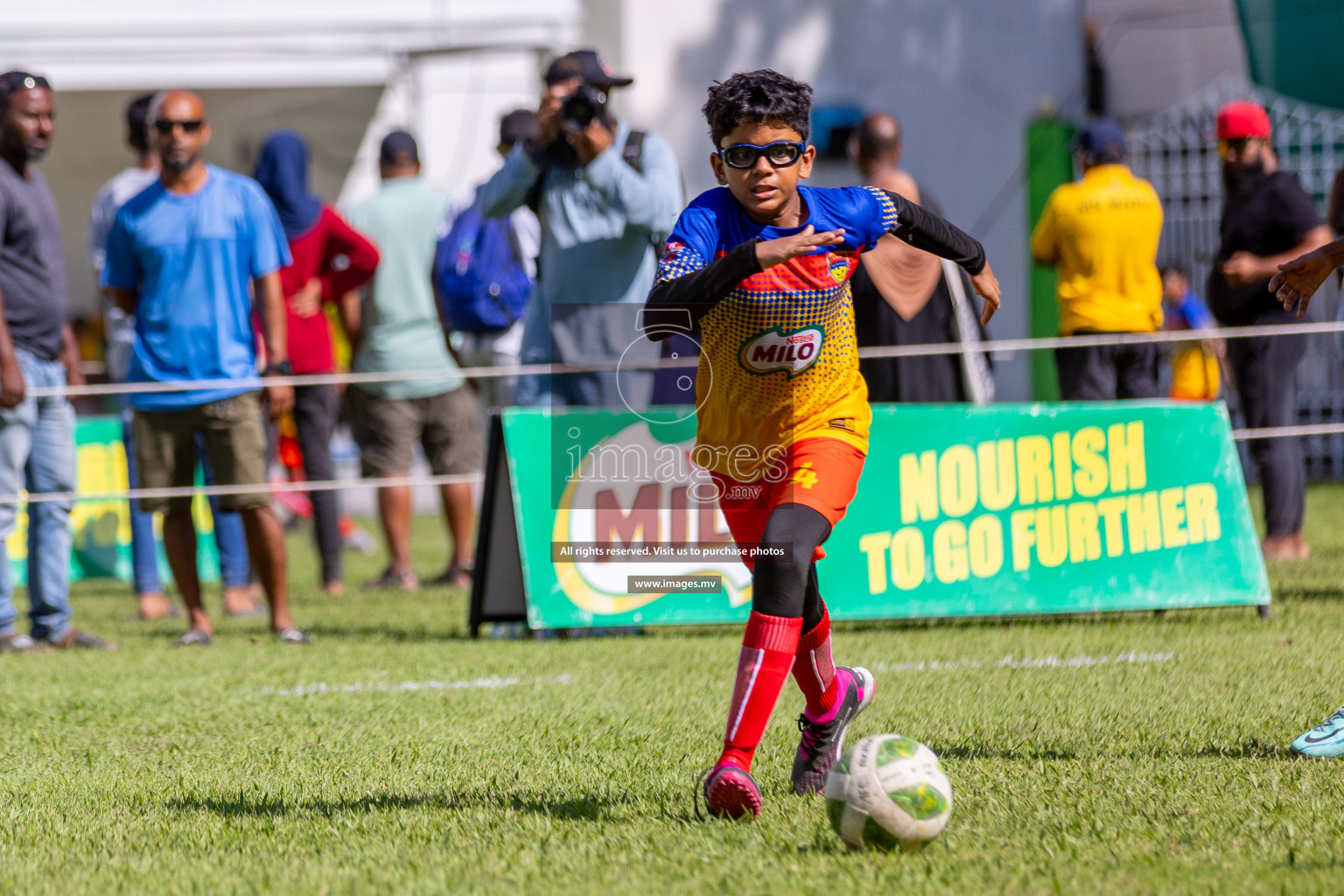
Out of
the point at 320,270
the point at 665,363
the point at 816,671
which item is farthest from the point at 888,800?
the point at 320,270

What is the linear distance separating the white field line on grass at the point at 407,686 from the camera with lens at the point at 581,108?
→ 2354 millimetres

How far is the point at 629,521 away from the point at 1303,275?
3.25m

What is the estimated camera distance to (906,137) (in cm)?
1723

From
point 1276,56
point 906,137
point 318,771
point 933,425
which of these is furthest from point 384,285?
point 906,137

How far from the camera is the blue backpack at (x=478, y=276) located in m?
9.08

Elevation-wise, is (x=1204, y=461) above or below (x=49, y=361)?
below

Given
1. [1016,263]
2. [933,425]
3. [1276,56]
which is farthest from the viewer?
[1016,263]

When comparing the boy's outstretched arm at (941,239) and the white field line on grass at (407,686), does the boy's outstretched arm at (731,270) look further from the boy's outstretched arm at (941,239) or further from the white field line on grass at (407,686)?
the white field line on grass at (407,686)

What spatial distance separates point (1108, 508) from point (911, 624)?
99 cm

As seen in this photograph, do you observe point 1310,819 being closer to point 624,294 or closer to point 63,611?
point 624,294

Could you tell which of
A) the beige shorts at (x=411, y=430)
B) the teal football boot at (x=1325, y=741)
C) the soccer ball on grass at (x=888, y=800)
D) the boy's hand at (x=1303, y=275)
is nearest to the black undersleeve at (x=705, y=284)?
the soccer ball on grass at (x=888, y=800)

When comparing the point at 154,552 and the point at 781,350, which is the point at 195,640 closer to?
the point at 154,552

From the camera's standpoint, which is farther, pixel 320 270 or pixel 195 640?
pixel 320 270

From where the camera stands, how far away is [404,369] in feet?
31.2
